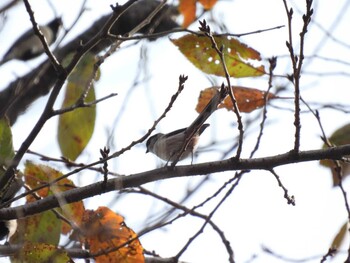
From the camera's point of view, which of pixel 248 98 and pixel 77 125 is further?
pixel 77 125

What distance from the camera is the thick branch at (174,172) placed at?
2.74m

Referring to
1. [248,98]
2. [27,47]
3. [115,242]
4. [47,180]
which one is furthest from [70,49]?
[115,242]

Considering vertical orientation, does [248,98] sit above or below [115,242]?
above

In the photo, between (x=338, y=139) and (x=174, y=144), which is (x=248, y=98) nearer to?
(x=338, y=139)

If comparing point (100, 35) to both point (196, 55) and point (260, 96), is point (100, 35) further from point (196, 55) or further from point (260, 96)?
point (260, 96)

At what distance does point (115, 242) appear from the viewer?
2980 millimetres

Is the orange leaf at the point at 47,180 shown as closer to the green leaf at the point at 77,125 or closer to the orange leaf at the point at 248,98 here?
the green leaf at the point at 77,125

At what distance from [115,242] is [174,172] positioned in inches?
17.3

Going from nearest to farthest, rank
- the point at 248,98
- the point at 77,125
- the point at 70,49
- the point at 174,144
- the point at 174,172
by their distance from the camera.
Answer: the point at 174,172 < the point at 248,98 < the point at 77,125 < the point at 174,144 < the point at 70,49

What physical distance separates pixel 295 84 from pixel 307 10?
0.30 metres

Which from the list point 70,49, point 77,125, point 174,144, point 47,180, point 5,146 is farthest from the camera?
point 70,49

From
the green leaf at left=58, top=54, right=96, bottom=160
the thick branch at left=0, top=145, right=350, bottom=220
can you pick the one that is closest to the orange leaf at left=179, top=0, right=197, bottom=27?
the green leaf at left=58, top=54, right=96, bottom=160

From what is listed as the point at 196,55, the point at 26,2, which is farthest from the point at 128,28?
the point at 26,2

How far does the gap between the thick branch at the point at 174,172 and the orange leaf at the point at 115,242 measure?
0.10 m
